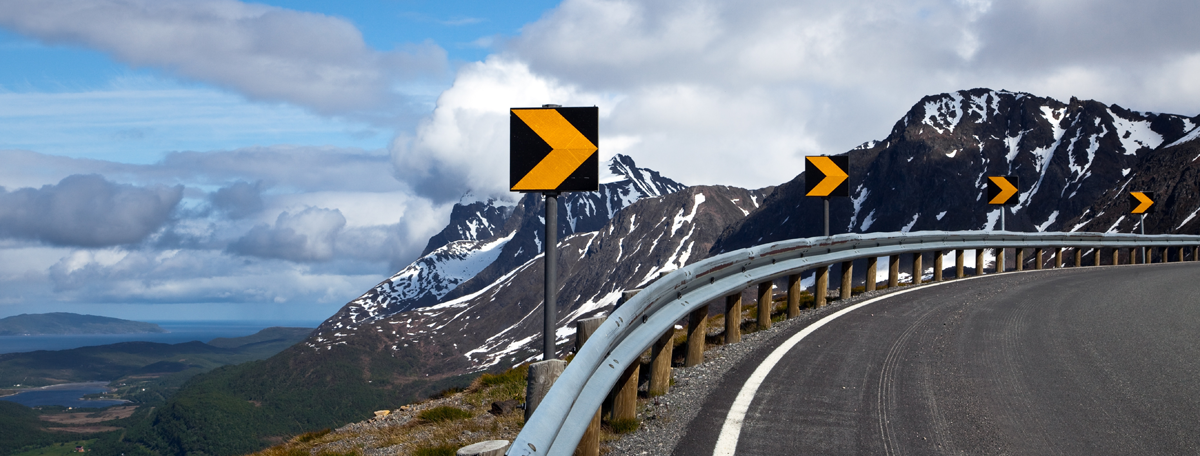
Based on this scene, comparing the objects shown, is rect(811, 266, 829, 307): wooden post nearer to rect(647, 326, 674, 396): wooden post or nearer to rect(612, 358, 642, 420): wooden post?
rect(647, 326, 674, 396): wooden post

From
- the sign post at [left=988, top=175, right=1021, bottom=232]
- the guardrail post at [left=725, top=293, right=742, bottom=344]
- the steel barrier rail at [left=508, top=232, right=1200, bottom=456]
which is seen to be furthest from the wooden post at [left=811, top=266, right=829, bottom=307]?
the sign post at [left=988, top=175, right=1021, bottom=232]

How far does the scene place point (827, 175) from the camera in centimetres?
1384

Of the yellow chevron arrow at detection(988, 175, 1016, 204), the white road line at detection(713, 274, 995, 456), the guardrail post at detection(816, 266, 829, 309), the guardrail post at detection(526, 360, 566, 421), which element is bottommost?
the white road line at detection(713, 274, 995, 456)

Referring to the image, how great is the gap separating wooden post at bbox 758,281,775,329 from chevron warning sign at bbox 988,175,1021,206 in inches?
489

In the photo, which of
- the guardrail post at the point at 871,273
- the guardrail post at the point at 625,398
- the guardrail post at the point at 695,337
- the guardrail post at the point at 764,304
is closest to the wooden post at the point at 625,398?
the guardrail post at the point at 625,398

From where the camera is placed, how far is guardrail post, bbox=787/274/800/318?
35.0ft

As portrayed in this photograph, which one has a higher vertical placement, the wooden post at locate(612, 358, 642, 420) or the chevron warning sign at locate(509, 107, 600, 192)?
the chevron warning sign at locate(509, 107, 600, 192)

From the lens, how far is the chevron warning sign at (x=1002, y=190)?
19.8 m

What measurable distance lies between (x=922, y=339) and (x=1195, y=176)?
6330 inches

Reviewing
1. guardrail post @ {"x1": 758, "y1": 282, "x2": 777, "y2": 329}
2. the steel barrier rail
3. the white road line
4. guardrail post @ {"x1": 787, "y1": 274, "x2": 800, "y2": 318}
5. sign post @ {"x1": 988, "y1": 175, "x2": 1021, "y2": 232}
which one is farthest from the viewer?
sign post @ {"x1": 988, "y1": 175, "x2": 1021, "y2": 232}

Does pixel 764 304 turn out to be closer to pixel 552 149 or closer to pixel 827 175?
pixel 827 175

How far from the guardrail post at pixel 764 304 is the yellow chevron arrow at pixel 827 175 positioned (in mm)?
4294

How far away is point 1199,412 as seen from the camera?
5812 mm

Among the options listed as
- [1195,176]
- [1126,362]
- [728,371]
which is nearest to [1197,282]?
[1126,362]
